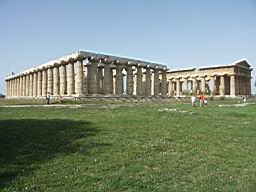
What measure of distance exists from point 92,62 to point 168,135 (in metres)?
48.9

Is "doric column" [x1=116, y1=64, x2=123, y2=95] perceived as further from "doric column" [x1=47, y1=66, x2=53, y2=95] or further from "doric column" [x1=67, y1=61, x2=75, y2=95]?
"doric column" [x1=47, y1=66, x2=53, y2=95]

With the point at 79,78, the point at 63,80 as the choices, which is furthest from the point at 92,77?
the point at 63,80

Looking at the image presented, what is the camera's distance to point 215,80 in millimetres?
102125

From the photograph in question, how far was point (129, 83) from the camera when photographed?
73.4 metres

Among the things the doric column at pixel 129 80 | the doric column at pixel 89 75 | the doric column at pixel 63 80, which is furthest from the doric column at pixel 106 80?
the doric column at pixel 63 80

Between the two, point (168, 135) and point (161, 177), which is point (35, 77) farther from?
point (161, 177)

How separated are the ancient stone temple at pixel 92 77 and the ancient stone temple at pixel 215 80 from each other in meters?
18.4

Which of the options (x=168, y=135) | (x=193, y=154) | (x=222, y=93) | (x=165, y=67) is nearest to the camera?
(x=193, y=154)

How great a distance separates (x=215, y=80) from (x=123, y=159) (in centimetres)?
9505

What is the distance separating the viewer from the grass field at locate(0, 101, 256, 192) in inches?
359

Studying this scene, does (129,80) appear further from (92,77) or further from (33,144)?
(33,144)

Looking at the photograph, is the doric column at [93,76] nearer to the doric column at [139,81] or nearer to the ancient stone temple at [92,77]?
the ancient stone temple at [92,77]

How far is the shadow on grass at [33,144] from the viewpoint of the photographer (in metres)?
10.2

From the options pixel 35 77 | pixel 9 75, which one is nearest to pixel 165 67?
pixel 35 77
